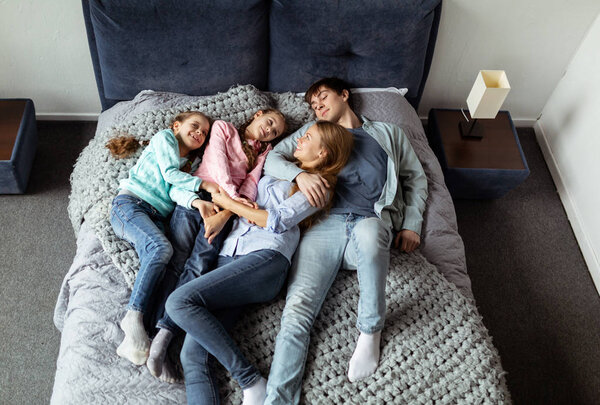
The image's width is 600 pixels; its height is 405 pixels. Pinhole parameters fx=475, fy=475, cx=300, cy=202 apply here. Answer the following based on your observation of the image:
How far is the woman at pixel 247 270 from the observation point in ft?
4.65

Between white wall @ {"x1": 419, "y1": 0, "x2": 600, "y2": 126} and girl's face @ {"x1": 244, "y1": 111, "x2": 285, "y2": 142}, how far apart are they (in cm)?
99

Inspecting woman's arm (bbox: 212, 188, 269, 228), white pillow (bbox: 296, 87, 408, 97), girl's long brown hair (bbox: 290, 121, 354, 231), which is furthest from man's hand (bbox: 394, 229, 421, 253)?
white pillow (bbox: 296, 87, 408, 97)

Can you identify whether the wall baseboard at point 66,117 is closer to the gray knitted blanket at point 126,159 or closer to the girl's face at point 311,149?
the gray knitted blanket at point 126,159

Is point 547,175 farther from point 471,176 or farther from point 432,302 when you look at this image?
point 432,302

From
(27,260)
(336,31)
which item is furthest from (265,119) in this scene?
(27,260)

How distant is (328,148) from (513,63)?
1345mm

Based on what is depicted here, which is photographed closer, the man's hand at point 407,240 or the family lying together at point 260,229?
the family lying together at point 260,229

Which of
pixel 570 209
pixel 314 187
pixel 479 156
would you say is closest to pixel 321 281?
pixel 314 187

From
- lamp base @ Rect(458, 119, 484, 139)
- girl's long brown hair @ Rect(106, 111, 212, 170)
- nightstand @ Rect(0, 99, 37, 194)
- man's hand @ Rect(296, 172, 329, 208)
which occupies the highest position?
man's hand @ Rect(296, 172, 329, 208)

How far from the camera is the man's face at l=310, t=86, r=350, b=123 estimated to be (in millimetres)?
2004

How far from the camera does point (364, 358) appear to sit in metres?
1.47

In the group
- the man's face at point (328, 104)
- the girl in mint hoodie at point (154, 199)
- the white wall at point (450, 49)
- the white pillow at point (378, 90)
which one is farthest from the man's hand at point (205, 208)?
the white wall at point (450, 49)

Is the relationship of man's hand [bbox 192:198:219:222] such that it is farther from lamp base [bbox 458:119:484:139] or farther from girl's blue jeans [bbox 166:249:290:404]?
lamp base [bbox 458:119:484:139]

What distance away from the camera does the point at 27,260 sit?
210cm
